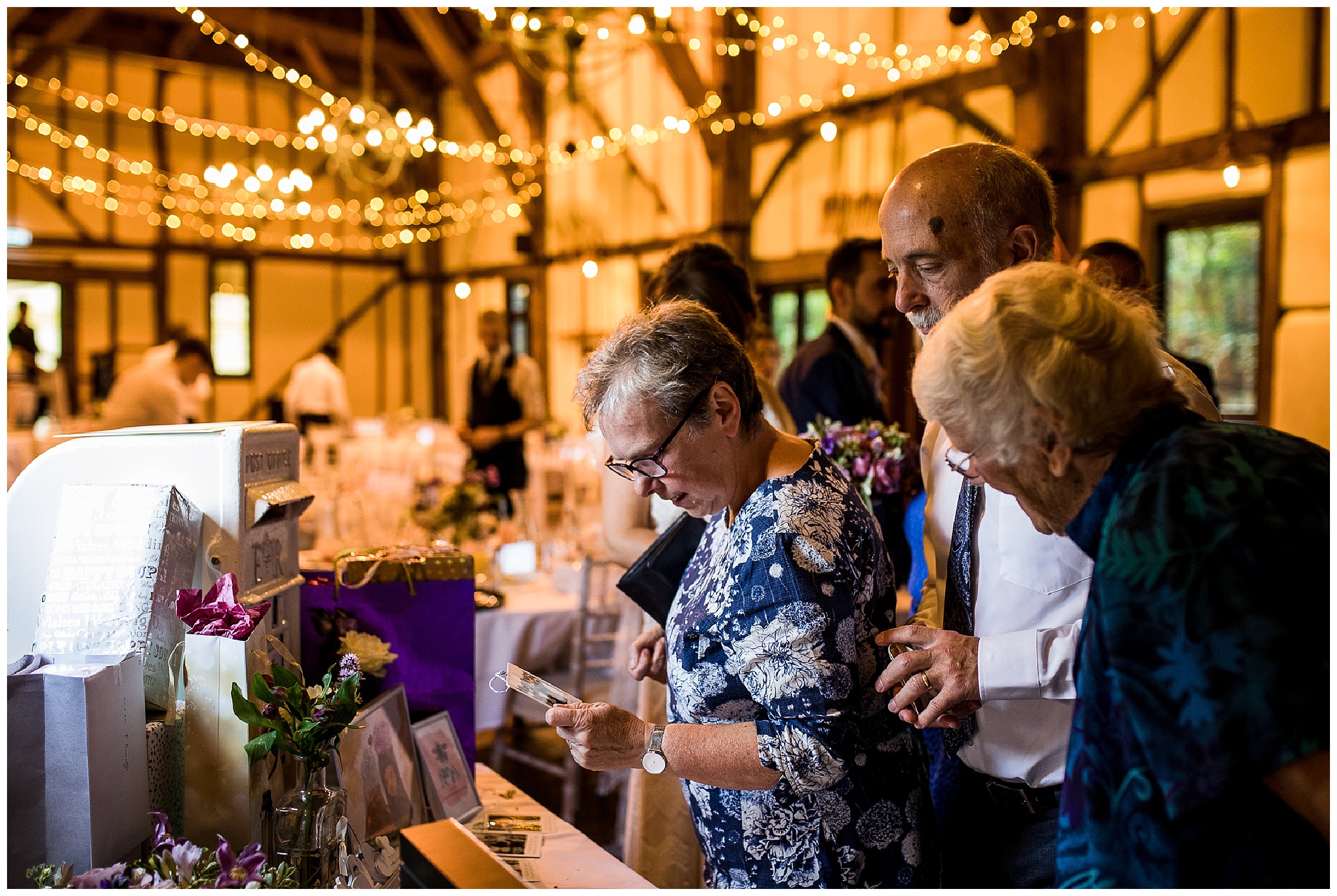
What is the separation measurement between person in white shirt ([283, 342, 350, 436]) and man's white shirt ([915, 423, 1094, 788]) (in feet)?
34.3

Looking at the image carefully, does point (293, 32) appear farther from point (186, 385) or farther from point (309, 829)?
point (309, 829)

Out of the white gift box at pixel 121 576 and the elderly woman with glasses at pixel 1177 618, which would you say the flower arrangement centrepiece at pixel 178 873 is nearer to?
the white gift box at pixel 121 576

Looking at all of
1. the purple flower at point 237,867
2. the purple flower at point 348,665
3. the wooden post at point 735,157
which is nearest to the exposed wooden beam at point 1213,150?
the wooden post at point 735,157

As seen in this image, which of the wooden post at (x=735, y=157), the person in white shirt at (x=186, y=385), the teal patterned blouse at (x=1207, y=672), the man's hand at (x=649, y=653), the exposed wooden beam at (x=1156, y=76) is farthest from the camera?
the wooden post at (x=735, y=157)

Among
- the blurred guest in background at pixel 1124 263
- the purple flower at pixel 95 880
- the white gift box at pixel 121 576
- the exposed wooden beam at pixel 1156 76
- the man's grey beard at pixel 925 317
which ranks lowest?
the purple flower at pixel 95 880

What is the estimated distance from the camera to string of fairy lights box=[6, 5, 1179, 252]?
727cm

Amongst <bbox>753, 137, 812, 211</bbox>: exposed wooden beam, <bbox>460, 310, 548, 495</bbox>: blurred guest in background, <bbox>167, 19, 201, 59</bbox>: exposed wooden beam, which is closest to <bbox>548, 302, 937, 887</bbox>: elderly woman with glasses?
<bbox>460, 310, 548, 495</bbox>: blurred guest in background

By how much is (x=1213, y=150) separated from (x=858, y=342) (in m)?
4.05

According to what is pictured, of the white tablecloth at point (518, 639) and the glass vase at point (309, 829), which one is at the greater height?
the glass vase at point (309, 829)

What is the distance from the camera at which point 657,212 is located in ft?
36.8

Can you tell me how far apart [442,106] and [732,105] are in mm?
7013

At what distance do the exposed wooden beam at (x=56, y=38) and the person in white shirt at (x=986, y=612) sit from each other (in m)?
12.2

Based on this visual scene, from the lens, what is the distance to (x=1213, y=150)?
6008 millimetres

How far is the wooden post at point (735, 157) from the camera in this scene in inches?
383
